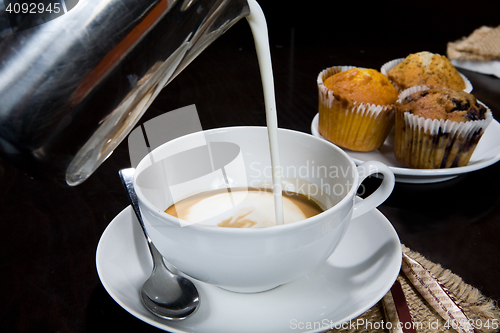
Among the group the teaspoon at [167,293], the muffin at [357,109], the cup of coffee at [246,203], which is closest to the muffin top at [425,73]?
the muffin at [357,109]

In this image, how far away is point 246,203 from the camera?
0.56 meters

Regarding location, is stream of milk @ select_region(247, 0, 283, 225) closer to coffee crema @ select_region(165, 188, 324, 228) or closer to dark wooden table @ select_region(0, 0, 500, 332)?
coffee crema @ select_region(165, 188, 324, 228)

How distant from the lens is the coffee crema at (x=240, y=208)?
0.52m

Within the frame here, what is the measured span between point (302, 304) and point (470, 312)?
0.58 ft

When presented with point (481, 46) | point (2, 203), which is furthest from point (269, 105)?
point (481, 46)

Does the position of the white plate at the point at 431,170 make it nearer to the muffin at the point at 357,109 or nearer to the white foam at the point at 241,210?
the muffin at the point at 357,109

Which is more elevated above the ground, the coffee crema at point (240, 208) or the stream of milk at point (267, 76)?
the stream of milk at point (267, 76)

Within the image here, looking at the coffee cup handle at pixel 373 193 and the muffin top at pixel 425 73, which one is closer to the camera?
the coffee cup handle at pixel 373 193

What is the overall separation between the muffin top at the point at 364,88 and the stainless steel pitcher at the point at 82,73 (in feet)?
1.86

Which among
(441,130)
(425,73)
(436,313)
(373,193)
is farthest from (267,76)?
(425,73)

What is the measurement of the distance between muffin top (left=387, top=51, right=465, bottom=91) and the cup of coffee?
1.72ft

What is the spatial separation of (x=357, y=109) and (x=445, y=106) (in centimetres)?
15

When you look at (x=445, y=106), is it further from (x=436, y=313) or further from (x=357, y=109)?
(x=436, y=313)

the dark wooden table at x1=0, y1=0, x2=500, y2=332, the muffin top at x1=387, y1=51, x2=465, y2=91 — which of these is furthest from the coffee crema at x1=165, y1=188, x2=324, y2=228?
the muffin top at x1=387, y1=51, x2=465, y2=91
